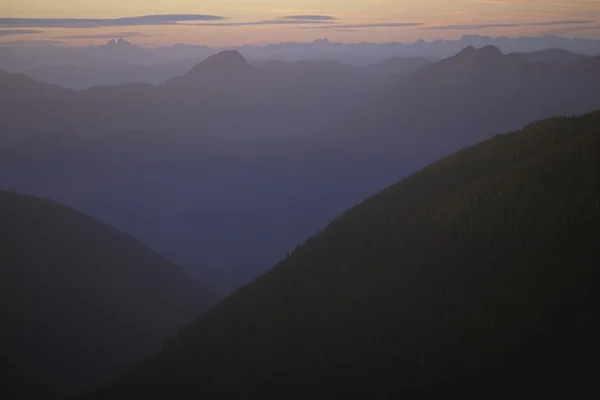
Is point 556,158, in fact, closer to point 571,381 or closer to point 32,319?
point 571,381

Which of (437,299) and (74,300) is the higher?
(74,300)

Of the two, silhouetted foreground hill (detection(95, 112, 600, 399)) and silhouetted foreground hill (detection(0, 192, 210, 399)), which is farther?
silhouetted foreground hill (detection(0, 192, 210, 399))

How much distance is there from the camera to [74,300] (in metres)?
59.9

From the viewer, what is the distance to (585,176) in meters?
20.8

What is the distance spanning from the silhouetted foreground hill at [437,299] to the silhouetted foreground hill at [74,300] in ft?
77.9

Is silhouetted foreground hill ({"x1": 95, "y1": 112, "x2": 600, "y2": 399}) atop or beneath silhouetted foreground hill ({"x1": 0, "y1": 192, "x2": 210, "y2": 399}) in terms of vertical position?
beneath

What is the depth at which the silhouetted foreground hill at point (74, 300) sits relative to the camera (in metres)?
49.6

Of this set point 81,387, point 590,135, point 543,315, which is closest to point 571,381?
point 543,315

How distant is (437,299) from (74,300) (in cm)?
5265

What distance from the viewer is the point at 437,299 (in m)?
18.3

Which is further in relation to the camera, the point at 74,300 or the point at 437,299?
the point at 74,300

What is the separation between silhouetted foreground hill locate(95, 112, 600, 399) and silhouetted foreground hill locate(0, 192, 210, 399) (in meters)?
23.8

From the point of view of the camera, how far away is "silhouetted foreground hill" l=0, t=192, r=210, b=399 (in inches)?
1953

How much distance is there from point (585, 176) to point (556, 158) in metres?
2.64
